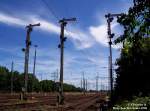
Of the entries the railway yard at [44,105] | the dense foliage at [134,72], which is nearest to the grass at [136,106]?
the dense foliage at [134,72]

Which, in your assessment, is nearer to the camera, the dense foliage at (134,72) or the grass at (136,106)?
the grass at (136,106)

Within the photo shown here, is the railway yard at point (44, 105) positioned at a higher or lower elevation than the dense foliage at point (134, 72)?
lower

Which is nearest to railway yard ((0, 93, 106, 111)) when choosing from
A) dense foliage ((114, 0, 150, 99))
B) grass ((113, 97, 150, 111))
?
dense foliage ((114, 0, 150, 99))

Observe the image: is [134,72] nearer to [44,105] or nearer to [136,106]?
[44,105]

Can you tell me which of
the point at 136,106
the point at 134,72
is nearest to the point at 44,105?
the point at 134,72

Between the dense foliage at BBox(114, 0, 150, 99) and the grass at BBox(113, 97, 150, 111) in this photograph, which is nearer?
the grass at BBox(113, 97, 150, 111)

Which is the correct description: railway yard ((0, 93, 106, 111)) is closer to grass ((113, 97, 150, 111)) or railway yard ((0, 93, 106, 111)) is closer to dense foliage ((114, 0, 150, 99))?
dense foliage ((114, 0, 150, 99))

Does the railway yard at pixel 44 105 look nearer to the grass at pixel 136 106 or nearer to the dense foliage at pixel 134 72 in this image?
the dense foliage at pixel 134 72

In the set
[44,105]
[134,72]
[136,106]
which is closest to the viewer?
[136,106]

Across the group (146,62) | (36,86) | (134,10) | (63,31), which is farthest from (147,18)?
(36,86)

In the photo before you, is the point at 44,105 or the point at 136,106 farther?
Result: the point at 44,105

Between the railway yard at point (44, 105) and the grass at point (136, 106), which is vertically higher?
the grass at point (136, 106)

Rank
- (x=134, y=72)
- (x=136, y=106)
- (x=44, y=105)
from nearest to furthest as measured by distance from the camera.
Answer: (x=136, y=106), (x=134, y=72), (x=44, y=105)

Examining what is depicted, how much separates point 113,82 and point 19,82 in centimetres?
9330
